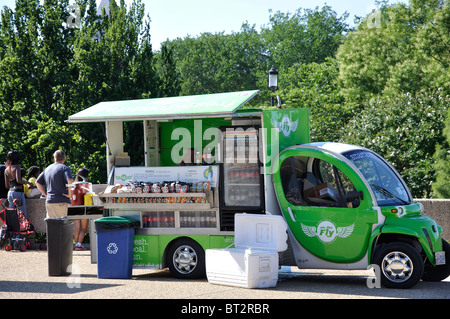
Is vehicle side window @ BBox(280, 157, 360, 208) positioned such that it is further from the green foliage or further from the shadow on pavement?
the green foliage

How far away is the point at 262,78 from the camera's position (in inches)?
2616

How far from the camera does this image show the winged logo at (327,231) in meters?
8.97

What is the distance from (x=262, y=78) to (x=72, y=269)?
187 ft

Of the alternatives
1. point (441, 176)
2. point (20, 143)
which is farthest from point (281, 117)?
point (20, 143)

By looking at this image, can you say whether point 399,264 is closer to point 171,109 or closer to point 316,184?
point 316,184

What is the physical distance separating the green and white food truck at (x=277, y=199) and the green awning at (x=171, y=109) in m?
0.02

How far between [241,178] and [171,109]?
145 cm

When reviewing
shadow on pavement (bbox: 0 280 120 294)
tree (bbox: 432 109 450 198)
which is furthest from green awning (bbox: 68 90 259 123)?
tree (bbox: 432 109 450 198)

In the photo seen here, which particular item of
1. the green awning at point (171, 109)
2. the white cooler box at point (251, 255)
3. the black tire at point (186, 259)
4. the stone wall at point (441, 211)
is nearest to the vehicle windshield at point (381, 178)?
the white cooler box at point (251, 255)

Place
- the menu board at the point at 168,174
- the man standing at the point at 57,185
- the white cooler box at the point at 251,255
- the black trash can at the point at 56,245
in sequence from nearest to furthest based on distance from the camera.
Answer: the white cooler box at the point at 251,255, the menu board at the point at 168,174, the black trash can at the point at 56,245, the man standing at the point at 57,185

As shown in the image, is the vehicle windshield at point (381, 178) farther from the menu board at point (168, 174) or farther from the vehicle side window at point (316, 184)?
the menu board at point (168, 174)

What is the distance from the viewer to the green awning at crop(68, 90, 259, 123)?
9.53 m

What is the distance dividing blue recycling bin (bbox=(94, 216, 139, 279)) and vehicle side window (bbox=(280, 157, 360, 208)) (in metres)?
2.39
